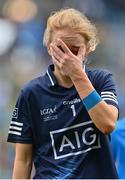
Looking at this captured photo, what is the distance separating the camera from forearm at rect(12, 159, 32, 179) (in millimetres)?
1416

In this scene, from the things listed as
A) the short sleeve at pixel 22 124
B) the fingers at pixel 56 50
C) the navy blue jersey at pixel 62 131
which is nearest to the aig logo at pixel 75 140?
the navy blue jersey at pixel 62 131

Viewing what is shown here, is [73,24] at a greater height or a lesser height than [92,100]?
greater

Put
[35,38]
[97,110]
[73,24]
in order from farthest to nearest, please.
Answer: [35,38] < [73,24] < [97,110]

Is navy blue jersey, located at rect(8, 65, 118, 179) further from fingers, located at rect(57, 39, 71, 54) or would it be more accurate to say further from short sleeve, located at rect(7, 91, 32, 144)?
fingers, located at rect(57, 39, 71, 54)

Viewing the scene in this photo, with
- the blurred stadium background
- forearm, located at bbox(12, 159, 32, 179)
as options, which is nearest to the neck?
forearm, located at bbox(12, 159, 32, 179)

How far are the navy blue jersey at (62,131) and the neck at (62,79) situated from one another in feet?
0.04

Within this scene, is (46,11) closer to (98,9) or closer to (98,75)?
(98,9)

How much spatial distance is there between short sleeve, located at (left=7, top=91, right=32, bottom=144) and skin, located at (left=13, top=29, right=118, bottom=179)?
26 mm

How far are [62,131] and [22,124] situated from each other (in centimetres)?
14

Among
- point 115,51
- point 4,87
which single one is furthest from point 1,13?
point 115,51

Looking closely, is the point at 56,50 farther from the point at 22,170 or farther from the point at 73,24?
the point at 22,170

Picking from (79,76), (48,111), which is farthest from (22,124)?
(79,76)

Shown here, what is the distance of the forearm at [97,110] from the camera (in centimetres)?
124

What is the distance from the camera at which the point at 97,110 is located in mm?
1240
